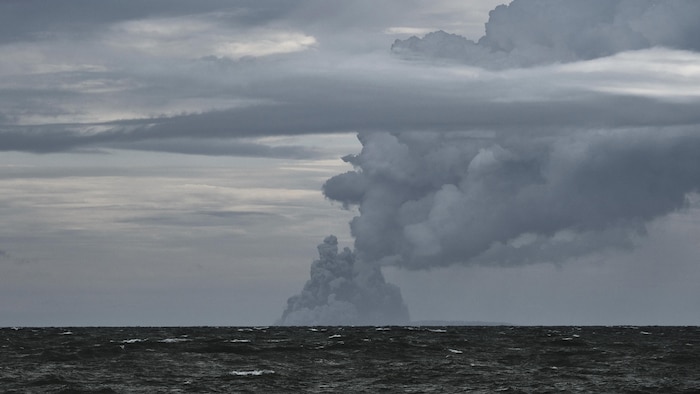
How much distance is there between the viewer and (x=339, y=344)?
91.0 metres

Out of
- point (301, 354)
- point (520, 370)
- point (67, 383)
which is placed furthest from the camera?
point (301, 354)

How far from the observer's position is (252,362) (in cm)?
7000

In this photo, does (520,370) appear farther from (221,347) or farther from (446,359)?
(221,347)

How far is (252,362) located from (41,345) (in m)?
33.0

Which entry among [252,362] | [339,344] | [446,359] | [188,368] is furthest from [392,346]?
[188,368]

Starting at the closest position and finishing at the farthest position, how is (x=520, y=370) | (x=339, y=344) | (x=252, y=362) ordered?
(x=520, y=370) → (x=252, y=362) → (x=339, y=344)

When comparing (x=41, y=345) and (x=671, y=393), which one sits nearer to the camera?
(x=671, y=393)

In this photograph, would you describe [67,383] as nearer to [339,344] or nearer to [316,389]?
[316,389]

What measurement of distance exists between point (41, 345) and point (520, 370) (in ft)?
165

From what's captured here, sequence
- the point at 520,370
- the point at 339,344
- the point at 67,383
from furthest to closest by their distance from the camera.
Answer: the point at 339,344 → the point at 520,370 → the point at 67,383

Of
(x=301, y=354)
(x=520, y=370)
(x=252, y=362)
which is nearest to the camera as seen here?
(x=520, y=370)

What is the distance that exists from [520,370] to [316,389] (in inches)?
691

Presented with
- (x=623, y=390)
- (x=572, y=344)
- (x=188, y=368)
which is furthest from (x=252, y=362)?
(x=572, y=344)

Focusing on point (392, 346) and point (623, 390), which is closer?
point (623, 390)
